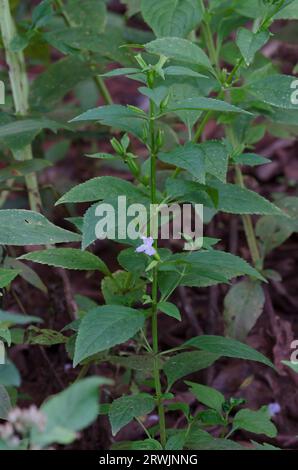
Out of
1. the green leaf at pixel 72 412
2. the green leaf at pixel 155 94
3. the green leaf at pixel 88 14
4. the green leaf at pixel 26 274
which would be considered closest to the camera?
the green leaf at pixel 72 412

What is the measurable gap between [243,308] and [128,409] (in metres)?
Answer: 0.66

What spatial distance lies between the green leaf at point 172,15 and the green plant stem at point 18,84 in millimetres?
423

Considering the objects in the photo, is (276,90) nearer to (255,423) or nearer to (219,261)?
(219,261)

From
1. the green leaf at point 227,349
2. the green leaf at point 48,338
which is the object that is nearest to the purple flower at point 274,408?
the green leaf at point 227,349

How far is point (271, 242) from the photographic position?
225cm

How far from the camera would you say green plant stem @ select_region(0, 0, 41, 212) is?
2105 millimetres

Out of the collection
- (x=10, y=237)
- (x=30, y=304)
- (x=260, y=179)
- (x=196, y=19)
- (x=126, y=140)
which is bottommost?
(x=30, y=304)

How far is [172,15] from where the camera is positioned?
1887 mm

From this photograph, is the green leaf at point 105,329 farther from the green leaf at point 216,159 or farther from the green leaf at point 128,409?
the green leaf at point 216,159

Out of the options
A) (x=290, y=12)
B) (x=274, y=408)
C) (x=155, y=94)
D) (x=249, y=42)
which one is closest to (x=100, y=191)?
(x=155, y=94)

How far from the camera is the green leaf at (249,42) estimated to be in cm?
165

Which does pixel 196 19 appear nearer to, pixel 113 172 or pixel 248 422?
pixel 248 422
